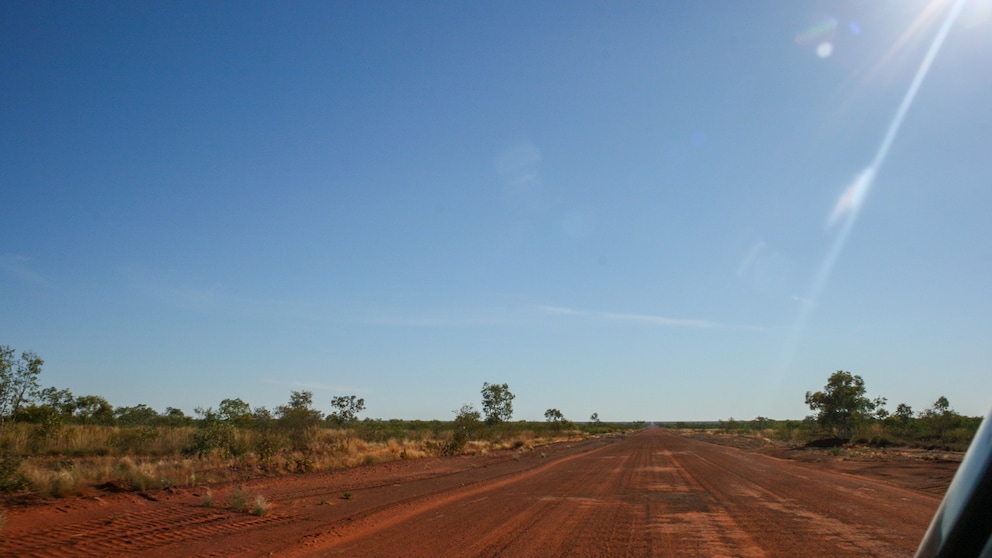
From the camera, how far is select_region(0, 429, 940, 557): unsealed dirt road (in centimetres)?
1011

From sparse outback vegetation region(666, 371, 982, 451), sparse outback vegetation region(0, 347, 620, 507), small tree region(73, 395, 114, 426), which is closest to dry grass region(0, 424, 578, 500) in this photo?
sparse outback vegetation region(0, 347, 620, 507)

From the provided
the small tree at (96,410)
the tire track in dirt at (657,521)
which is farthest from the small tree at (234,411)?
the small tree at (96,410)

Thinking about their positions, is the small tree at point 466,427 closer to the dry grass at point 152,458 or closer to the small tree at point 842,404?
the dry grass at point 152,458

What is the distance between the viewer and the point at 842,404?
180 feet

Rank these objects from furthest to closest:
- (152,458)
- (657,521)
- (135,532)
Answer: (152,458), (657,521), (135,532)

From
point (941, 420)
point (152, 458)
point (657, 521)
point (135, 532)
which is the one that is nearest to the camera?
point (135, 532)

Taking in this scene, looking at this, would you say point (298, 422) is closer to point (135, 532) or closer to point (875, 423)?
point (135, 532)

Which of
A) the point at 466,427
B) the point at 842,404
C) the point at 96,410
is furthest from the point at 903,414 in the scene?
the point at 96,410

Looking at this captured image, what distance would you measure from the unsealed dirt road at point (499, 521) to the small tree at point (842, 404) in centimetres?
3839

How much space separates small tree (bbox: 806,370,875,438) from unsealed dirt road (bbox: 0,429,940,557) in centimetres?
3839

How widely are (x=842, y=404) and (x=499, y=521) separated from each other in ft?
174

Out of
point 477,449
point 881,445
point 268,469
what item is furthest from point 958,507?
point 881,445

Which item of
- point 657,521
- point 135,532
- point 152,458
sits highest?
point 152,458

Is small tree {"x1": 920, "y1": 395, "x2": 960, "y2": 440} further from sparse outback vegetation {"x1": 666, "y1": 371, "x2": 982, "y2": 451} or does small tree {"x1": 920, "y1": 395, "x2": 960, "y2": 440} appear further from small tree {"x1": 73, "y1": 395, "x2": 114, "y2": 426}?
small tree {"x1": 73, "y1": 395, "x2": 114, "y2": 426}
